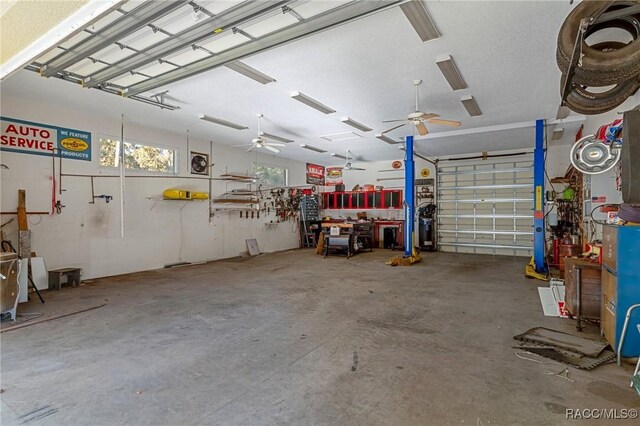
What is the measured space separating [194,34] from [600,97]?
3.68 meters

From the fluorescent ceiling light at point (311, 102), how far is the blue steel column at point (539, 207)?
4.14m

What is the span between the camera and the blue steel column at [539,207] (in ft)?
19.9

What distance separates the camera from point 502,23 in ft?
10.2

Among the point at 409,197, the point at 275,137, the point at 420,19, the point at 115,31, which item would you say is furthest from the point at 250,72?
the point at 409,197

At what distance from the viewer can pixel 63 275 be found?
17.1 ft

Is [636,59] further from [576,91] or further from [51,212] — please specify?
[51,212]

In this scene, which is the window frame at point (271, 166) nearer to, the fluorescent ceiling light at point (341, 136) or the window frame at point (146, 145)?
the window frame at point (146, 145)

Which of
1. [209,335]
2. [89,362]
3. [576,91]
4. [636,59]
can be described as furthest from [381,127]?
[89,362]

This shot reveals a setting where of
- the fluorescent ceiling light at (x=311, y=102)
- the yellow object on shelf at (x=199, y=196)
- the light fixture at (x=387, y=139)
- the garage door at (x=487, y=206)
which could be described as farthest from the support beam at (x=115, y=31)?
the garage door at (x=487, y=206)

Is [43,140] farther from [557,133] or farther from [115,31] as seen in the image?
[557,133]

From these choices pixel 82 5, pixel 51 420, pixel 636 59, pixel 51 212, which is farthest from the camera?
pixel 51 212

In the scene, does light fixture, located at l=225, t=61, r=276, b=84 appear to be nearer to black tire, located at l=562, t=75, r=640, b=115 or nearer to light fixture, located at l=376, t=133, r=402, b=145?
black tire, located at l=562, t=75, r=640, b=115

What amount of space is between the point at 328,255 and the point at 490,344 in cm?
602

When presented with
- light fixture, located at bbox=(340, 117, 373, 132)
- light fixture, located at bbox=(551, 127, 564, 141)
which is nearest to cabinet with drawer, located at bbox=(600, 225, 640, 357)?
light fixture, located at bbox=(340, 117, 373, 132)
